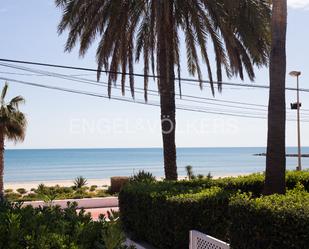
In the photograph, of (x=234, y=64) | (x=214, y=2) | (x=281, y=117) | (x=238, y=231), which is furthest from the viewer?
(x=234, y=64)

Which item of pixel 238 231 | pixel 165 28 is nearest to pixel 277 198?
pixel 238 231

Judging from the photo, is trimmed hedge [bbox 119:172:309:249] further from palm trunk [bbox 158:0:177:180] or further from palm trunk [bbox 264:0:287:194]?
palm trunk [bbox 158:0:177:180]

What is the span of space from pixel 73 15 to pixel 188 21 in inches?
149

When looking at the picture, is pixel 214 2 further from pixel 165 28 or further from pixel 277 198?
pixel 277 198

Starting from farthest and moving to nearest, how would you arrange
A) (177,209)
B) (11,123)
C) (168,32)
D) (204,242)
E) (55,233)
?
(11,123) < (168,32) < (177,209) < (204,242) < (55,233)

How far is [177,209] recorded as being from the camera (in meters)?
8.84

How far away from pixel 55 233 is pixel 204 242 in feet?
14.6

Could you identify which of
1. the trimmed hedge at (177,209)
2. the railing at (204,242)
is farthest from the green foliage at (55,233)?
the trimmed hedge at (177,209)

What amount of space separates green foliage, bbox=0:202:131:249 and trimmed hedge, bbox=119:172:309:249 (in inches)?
167

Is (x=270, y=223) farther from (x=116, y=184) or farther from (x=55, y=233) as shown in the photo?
(x=116, y=184)

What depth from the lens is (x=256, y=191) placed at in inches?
463

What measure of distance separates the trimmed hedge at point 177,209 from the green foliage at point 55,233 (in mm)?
4254

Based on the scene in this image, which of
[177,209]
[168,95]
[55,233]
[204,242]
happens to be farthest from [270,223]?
[168,95]

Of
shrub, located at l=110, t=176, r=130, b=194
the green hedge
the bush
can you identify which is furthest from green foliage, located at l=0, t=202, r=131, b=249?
shrub, located at l=110, t=176, r=130, b=194
